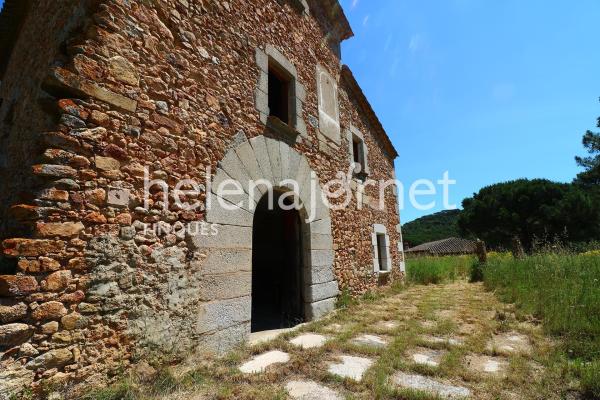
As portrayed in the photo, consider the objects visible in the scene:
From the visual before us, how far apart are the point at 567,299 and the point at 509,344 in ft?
4.18

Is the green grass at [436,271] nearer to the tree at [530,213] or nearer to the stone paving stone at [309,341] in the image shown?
the stone paving stone at [309,341]

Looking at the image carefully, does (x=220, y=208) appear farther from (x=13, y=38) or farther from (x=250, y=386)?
(x=13, y=38)

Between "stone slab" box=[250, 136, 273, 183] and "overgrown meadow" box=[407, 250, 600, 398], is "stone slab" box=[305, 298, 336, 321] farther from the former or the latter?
"overgrown meadow" box=[407, 250, 600, 398]

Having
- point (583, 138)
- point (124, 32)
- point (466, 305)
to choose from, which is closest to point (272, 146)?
point (124, 32)

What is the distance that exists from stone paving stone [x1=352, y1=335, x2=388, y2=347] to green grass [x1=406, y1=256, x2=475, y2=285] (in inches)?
216

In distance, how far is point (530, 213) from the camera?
72.6ft

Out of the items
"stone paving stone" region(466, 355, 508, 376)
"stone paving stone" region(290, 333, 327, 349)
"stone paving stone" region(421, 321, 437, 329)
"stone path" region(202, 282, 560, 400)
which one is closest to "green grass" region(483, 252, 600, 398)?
"stone path" region(202, 282, 560, 400)

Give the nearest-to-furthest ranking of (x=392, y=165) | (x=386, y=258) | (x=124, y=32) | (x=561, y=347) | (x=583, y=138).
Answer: (x=124, y=32), (x=561, y=347), (x=386, y=258), (x=392, y=165), (x=583, y=138)

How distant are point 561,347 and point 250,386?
2912 mm

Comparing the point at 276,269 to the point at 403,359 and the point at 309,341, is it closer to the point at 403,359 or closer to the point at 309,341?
the point at 309,341

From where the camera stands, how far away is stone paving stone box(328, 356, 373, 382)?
252 centimetres

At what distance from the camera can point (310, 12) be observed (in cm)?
603

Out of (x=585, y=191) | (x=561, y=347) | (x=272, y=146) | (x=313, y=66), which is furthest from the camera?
(x=585, y=191)

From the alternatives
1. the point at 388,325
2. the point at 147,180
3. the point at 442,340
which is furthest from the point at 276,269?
the point at 147,180
